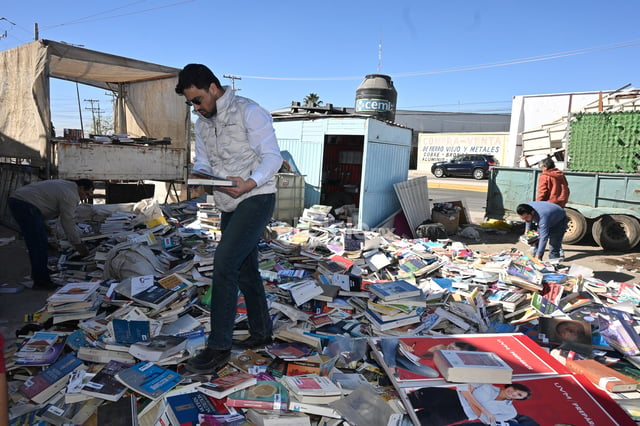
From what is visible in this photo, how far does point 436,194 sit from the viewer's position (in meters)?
17.6

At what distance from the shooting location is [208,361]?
8.19ft

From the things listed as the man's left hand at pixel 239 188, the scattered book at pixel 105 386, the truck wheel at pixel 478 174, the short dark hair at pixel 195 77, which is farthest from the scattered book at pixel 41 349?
the truck wheel at pixel 478 174

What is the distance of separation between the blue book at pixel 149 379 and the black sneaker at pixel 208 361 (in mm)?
105

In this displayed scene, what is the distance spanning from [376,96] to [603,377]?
1073 cm

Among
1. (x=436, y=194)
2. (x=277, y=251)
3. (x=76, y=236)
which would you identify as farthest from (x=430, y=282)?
(x=436, y=194)

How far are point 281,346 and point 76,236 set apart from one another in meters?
3.20

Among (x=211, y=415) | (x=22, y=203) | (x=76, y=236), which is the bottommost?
(x=211, y=415)

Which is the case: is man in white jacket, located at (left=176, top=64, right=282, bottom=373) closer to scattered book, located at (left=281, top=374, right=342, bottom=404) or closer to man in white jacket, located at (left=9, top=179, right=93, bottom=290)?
scattered book, located at (left=281, top=374, right=342, bottom=404)

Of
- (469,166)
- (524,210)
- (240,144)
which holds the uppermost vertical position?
(469,166)

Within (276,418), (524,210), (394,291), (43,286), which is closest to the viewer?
(276,418)

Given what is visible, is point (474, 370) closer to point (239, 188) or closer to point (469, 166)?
point (239, 188)

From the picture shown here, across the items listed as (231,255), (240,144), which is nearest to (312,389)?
(231,255)

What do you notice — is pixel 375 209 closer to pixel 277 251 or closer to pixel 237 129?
pixel 277 251

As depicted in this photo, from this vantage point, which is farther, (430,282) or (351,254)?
(351,254)
